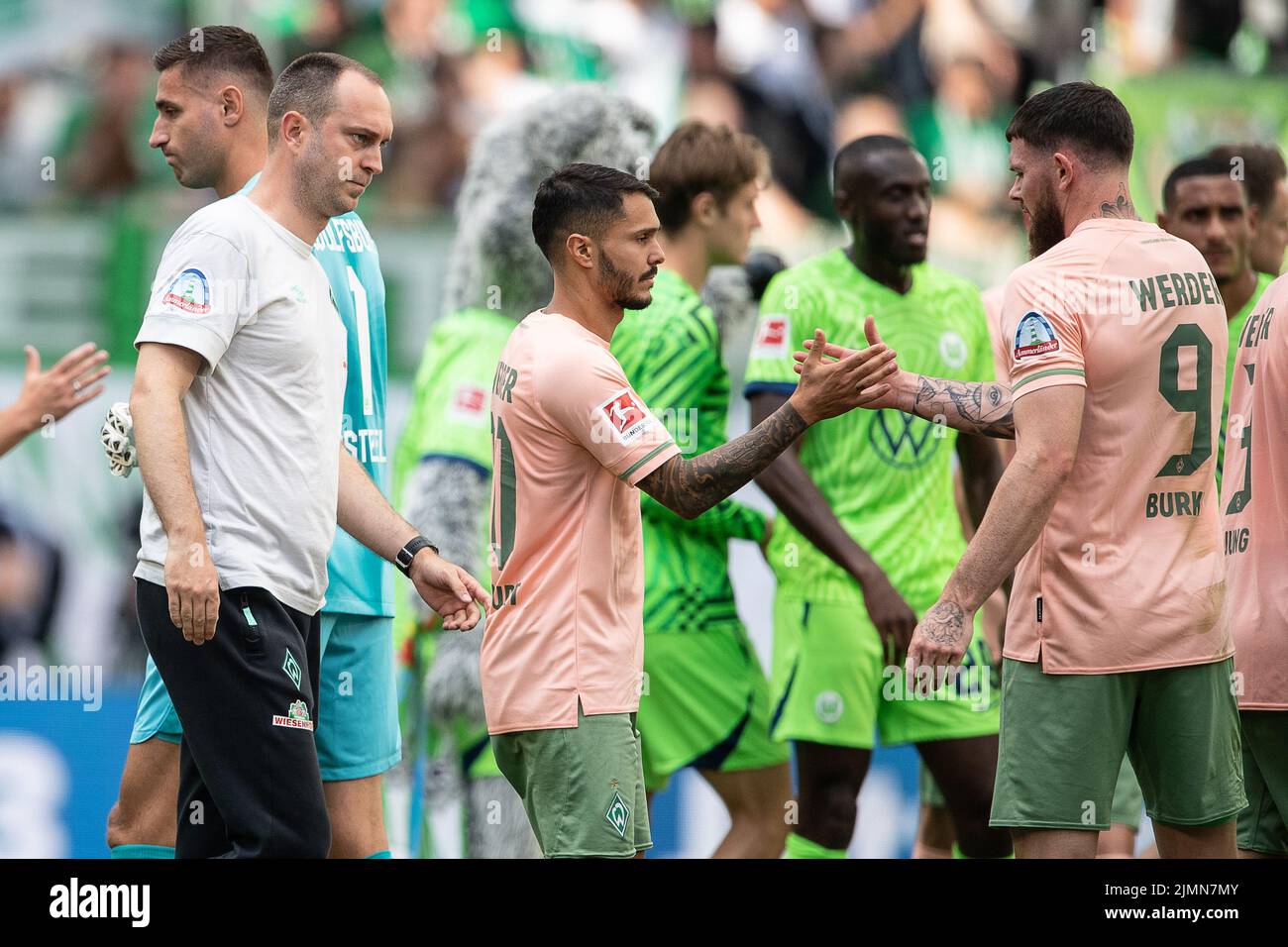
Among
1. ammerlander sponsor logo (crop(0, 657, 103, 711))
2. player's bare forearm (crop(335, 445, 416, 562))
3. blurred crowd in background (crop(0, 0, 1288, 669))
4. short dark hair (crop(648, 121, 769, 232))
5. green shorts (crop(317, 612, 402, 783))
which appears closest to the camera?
player's bare forearm (crop(335, 445, 416, 562))

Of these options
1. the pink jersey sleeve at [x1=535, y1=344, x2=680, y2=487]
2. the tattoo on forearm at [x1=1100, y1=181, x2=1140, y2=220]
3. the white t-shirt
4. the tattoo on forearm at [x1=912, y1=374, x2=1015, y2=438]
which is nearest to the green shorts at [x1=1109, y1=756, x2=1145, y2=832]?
the tattoo on forearm at [x1=912, y1=374, x2=1015, y2=438]

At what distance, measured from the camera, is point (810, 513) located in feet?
17.3

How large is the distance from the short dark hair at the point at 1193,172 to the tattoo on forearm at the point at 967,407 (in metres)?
1.94

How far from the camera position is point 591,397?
393 cm

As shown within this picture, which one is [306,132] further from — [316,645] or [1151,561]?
[1151,561]

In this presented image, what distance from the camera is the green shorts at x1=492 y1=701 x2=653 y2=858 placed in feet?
12.8

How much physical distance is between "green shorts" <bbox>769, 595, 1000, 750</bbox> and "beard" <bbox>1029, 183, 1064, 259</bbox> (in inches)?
54.8

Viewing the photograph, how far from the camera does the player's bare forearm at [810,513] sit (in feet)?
17.1

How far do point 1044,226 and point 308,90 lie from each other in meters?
1.66

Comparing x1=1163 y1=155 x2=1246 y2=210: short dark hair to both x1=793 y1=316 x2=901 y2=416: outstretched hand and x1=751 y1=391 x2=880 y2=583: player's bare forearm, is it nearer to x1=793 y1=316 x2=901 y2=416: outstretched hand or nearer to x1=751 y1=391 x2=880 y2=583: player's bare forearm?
x1=751 y1=391 x2=880 y2=583: player's bare forearm

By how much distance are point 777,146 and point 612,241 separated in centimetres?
319

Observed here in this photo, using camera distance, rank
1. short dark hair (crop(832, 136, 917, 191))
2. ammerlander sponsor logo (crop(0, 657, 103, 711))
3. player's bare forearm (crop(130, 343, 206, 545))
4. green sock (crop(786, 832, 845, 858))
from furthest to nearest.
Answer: ammerlander sponsor logo (crop(0, 657, 103, 711)), short dark hair (crop(832, 136, 917, 191)), green sock (crop(786, 832, 845, 858)), player's bare forearm (crop(130, 343, 206, 545))

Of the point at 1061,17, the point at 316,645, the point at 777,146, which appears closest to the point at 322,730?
the point at 316,645
